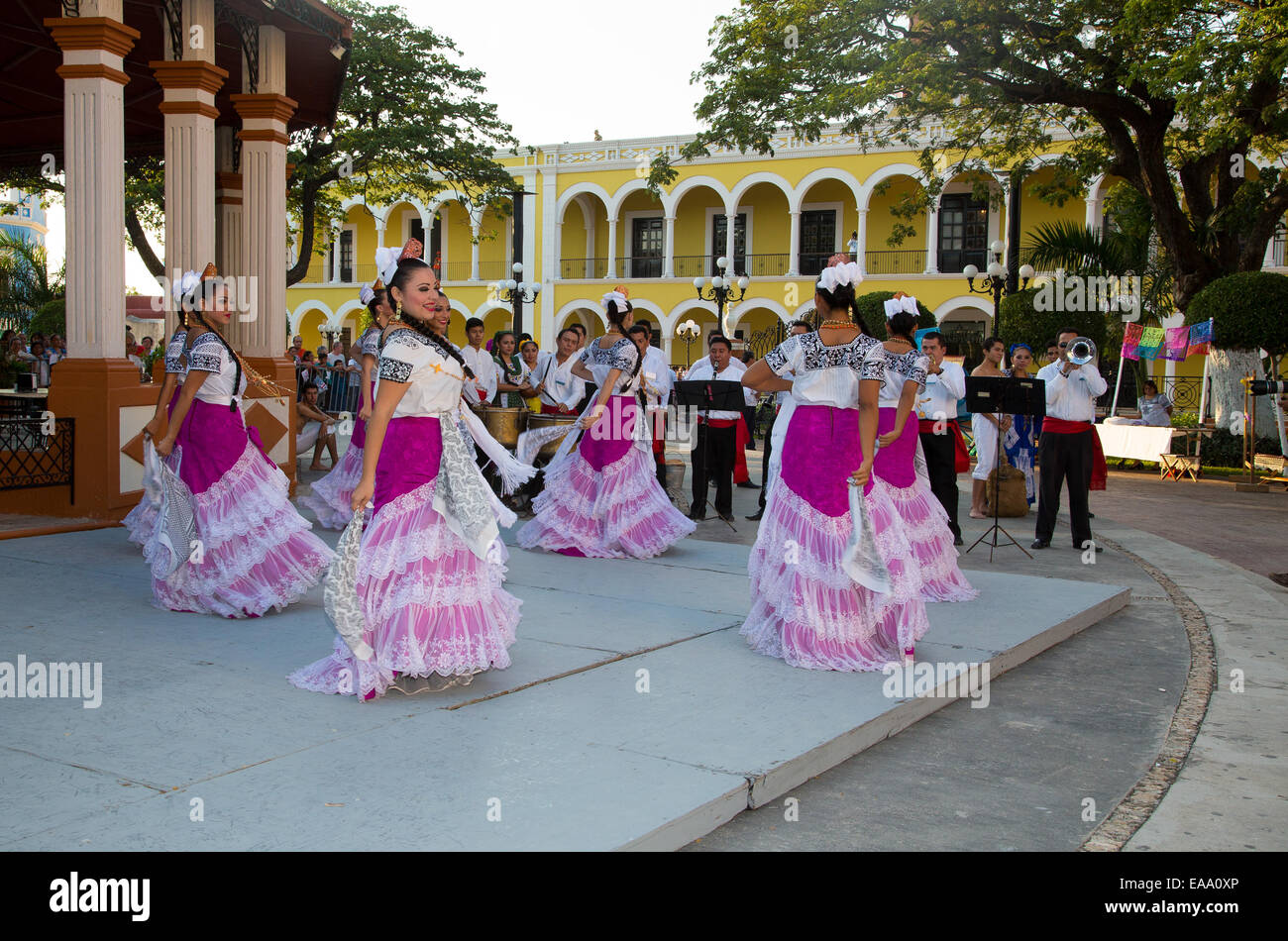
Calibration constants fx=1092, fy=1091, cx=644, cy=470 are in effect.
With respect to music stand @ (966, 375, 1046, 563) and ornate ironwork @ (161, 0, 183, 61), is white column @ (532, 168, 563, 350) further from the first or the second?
music stand @ (966, 375, 1046, 563)

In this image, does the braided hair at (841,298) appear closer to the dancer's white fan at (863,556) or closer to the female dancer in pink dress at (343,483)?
the dancer's white fan at (863,556)

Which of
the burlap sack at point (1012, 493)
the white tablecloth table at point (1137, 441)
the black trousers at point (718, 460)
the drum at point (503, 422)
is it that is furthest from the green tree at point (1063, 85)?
the drum at point (503, 422)

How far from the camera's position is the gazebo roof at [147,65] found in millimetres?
10586

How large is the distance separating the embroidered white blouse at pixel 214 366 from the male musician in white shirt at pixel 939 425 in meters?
5.31

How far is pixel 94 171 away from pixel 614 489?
4.99m

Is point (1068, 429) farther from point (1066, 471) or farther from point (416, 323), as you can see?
point (416, 323)

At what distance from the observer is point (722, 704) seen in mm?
4652

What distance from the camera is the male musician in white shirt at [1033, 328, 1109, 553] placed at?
372 inches

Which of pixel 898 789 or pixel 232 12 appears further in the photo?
pixel 232 12

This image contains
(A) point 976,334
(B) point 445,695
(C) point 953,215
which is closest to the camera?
(B) point 445,695

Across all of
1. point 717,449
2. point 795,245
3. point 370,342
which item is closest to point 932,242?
point 795,245
